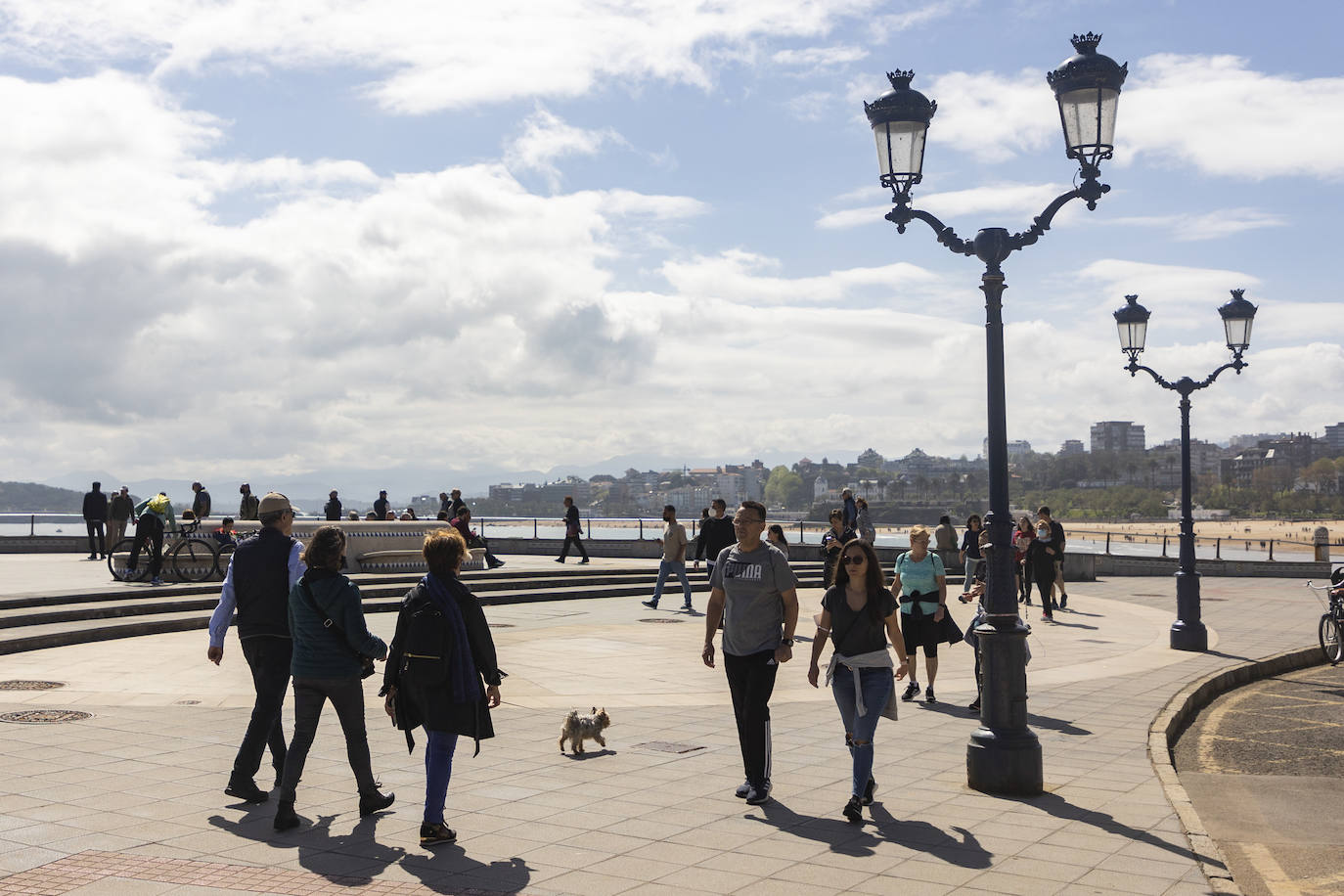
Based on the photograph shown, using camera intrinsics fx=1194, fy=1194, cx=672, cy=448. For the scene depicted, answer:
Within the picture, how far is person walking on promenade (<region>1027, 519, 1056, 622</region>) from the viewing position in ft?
67.7

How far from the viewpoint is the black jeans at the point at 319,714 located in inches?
254

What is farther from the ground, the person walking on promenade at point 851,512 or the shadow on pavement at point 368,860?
the person walking on promenade at point 851,512

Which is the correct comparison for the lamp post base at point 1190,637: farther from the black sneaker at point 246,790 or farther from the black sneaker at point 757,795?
the black sneaker at point 246,790

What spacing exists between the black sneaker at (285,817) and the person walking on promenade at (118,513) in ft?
77.7

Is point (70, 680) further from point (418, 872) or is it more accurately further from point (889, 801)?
point (889, 801)

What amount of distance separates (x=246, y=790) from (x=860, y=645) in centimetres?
367

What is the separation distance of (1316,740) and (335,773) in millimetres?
8171

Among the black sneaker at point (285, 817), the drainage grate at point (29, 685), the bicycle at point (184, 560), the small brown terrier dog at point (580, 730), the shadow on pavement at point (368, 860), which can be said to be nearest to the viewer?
the shadow on pavement at point (368, 860)

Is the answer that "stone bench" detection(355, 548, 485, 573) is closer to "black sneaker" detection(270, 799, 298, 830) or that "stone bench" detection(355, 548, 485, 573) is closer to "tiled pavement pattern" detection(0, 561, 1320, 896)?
"tiled pavement pattern" detection(0, 561, 1320, 896)

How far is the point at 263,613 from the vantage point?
6.96m

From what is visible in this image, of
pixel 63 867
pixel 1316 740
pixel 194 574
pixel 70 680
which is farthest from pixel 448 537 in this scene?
pixel 194 574

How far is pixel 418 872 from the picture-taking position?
5582 millimetres

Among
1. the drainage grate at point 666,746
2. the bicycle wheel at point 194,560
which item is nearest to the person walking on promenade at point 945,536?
the bicycle wheel at point 194,560

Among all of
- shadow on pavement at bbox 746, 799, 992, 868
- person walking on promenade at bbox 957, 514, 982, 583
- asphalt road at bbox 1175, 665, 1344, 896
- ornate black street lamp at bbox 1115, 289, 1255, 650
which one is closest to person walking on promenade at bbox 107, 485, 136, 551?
person walking on promenade at bbox 957, 514, 982, 583
